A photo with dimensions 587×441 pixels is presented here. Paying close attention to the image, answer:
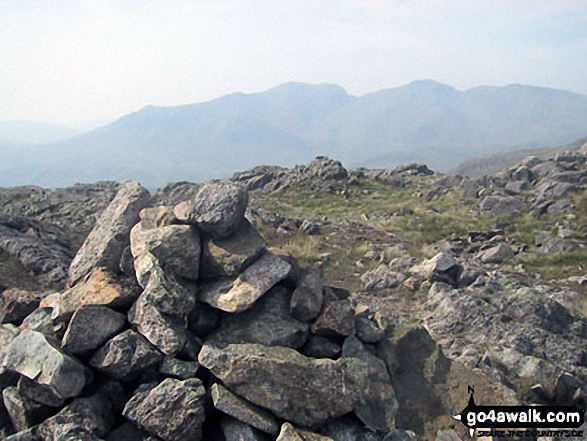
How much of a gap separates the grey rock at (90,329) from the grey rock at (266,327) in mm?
2265

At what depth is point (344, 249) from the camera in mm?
27359

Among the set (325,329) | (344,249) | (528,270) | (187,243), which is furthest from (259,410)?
(528,270)

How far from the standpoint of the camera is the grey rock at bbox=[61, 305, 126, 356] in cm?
1072

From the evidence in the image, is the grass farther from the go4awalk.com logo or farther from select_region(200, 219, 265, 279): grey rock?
select_region(200, 219, 265, 279): grey rock

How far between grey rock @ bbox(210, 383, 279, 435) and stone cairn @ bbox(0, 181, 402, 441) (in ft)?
0.09

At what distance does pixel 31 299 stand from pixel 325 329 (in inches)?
338

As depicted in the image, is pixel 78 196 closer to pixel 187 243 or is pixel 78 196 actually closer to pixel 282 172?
pixel 282 172

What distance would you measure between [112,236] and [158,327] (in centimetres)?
430

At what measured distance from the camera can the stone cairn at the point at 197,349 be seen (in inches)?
390

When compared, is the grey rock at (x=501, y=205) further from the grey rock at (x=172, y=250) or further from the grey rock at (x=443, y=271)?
the grey rock at (x=172, y=250)

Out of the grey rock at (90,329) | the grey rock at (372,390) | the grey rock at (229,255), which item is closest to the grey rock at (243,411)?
the grey rock at (372,390)

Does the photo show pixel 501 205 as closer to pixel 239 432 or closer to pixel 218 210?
pixel 218 210

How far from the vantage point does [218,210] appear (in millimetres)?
12641

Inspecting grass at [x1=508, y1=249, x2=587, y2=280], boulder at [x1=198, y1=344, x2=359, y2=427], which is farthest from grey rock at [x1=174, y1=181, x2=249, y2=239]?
grass at [x1=508, y1=249, x2=587, y2=280]
